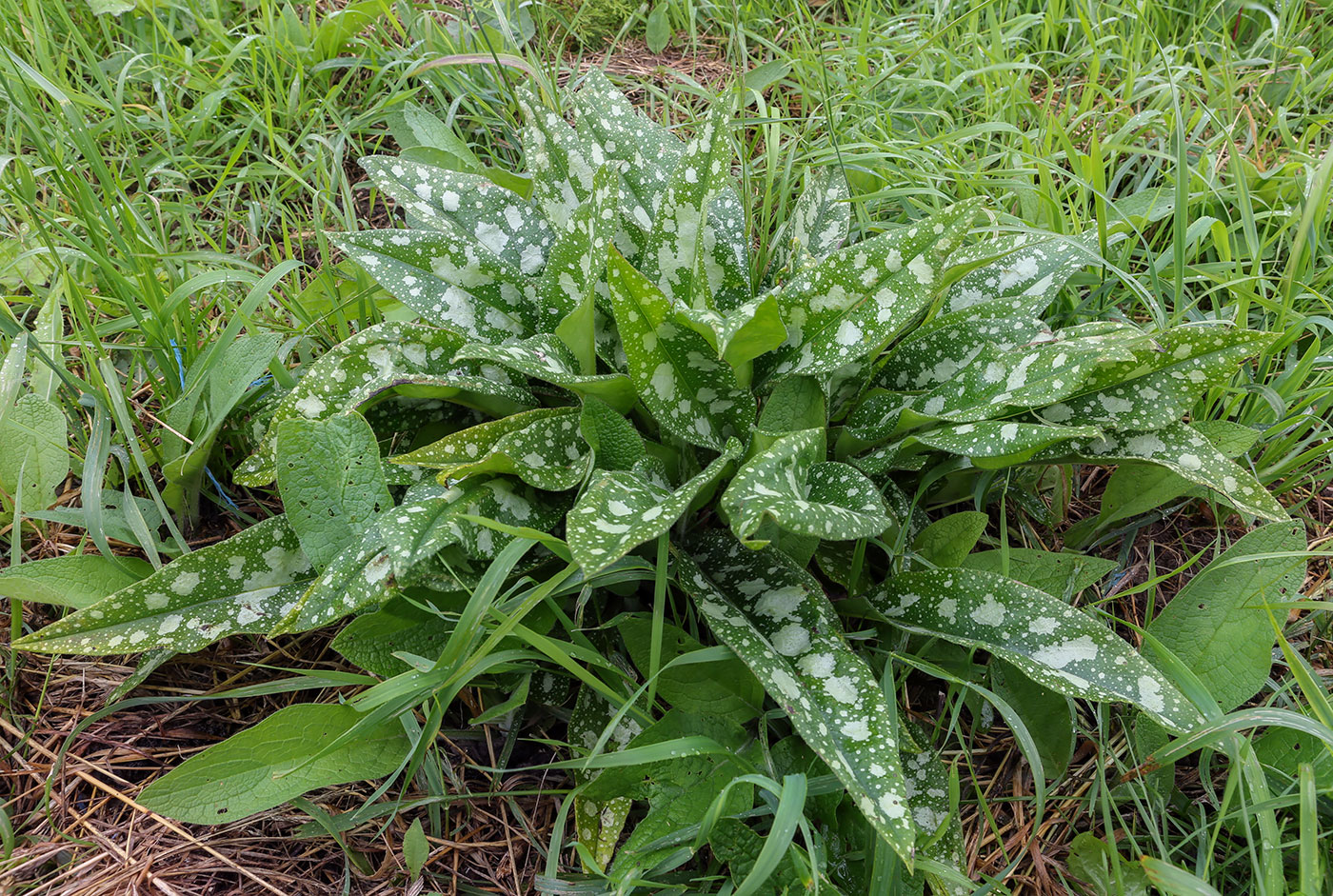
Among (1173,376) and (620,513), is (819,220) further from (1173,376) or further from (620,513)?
(620,513)

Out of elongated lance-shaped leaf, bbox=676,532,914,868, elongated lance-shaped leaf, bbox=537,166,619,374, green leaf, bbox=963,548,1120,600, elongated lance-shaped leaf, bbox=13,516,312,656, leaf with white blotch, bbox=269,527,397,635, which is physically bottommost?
green leaf, bbox=963,548,1120,600

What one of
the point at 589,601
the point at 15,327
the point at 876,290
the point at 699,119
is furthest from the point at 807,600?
the point at 15,327

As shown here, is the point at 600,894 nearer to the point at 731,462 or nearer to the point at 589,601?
the point at 589,601

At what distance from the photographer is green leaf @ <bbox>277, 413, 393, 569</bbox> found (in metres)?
1.23

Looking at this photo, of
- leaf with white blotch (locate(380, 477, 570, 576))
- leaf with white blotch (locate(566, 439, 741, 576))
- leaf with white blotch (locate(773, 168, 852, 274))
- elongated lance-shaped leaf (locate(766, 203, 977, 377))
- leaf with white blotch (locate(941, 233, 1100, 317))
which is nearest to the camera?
leaf with white blotch (locate(566, 439, 741, 576))

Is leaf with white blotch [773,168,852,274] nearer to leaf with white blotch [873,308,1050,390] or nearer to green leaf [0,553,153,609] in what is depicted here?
leaf with white blotch [873,308,1050,390]

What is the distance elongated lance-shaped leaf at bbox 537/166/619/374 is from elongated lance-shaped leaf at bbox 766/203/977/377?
0.92 feet

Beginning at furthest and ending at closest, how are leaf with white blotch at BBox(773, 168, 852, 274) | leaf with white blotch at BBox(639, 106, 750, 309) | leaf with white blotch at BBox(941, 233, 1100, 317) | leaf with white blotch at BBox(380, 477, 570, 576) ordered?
1. leaf with white blotch at BBox(773, 168, 852, 274)
2. leaf with white blotch at BBox(941, 233, 1100, 317)
3. leaf with white blotch at BBox(639, 106, 750, 309)
4. leaf with white blotch at BBox(380, 477, 570, 576)

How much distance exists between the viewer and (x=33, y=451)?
150 cm

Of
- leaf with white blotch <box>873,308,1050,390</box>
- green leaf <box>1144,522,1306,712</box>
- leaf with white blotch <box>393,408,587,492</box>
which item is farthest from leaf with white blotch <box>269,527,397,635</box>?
green leaf <box>1144,522,1306,712</box>

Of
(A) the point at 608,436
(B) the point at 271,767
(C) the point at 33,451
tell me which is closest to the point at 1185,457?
(A) the point at 608,436

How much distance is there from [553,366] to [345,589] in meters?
0.41

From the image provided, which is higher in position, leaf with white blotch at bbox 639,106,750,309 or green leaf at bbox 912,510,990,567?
leaf with white blotch at bbox 639,106,750,309

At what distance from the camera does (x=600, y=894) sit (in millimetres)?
1150
